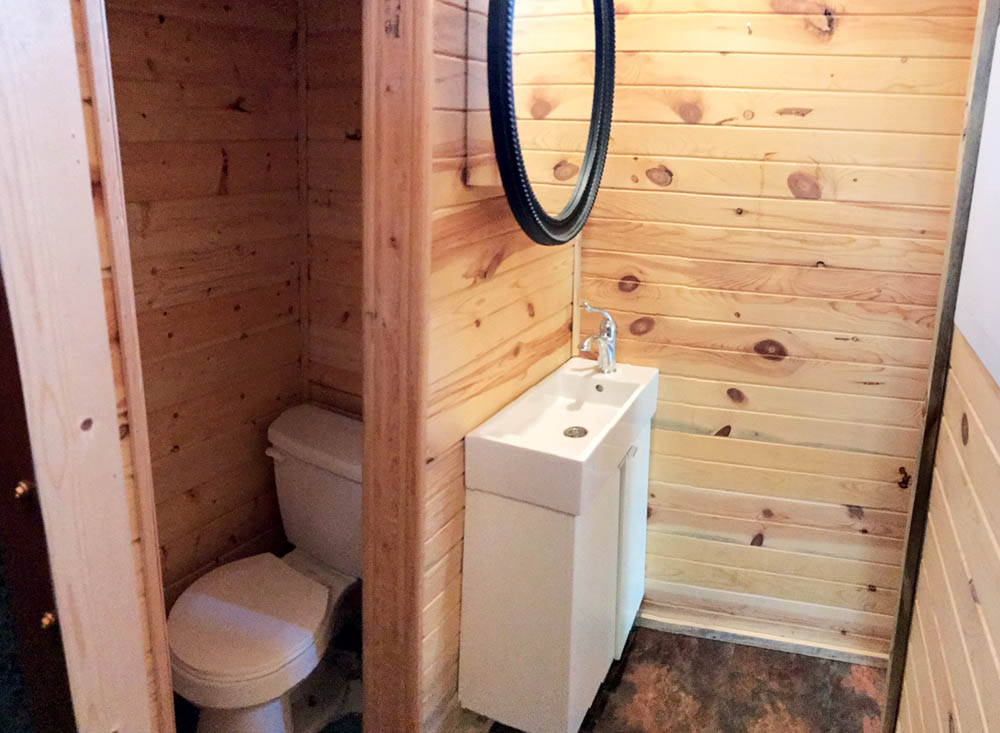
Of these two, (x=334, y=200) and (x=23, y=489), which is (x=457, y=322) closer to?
(x=334, y=200)

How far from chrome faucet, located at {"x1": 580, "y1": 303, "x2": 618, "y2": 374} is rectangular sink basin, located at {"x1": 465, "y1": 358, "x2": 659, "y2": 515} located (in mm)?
27

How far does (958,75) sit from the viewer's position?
1910 mm

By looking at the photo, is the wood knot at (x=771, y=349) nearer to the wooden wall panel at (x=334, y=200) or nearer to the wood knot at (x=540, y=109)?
the wood knot at (x=540, y=109)

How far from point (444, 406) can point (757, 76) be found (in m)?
1.18

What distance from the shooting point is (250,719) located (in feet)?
6.09

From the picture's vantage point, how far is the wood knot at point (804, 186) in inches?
81.9

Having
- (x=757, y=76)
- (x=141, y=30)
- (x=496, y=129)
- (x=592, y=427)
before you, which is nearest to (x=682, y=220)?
(x=757, y=76)

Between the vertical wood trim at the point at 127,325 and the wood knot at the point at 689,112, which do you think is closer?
the vertical wood trim at the point at 127,325

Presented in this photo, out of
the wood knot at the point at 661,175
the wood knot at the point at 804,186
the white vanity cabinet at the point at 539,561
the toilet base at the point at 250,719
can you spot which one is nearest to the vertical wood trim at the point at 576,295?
the wood knot at the point at 661,175

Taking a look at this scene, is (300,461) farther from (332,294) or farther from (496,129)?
(496,129)

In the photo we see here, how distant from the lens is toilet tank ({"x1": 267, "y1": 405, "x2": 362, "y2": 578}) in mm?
2088

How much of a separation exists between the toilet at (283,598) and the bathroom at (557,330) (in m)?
0.01

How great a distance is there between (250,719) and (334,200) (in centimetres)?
134

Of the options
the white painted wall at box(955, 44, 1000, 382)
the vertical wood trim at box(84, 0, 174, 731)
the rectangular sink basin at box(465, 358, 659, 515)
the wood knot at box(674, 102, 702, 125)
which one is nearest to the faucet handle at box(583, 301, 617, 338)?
the rectangular sink basin at box(465, 358, 659, 515)
